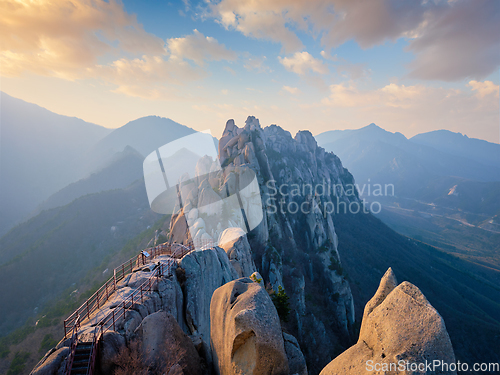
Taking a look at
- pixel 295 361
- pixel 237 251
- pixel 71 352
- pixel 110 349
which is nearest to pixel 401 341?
pixel 295 361

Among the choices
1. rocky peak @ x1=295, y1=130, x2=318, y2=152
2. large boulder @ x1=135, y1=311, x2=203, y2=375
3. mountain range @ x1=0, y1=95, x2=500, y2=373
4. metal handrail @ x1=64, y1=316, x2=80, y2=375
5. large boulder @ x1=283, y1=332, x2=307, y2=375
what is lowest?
mountain range @ x1=0, y1=95, x2=500, y2=373

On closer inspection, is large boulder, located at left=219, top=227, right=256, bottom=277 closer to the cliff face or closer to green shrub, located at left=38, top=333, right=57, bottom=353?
the cliff face

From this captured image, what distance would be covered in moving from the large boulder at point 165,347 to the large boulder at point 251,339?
1550 millimetres

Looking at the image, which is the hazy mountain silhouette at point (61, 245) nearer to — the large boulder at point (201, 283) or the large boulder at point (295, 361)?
the large boulder at point (201, 283)

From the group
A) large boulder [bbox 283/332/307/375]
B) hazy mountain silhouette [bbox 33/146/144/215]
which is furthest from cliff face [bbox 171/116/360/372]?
hazy mountain silhouette [bbox 33/146/144/215]

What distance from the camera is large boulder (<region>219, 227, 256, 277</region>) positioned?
95.6 feet

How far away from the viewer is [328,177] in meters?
115

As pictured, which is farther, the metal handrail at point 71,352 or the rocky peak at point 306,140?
the rocky peak at point 306,140

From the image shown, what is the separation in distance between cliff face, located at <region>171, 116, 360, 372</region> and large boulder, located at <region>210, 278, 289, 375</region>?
23433 mm

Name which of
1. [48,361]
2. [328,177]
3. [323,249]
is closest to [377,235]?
[328,177]

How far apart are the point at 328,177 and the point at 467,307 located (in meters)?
69.0

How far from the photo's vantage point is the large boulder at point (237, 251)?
2914cm

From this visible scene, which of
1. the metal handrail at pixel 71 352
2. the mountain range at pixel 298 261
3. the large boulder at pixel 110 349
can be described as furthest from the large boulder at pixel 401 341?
the mountain range at pixel 298 261

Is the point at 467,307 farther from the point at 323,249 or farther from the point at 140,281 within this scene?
the point at 140,281
